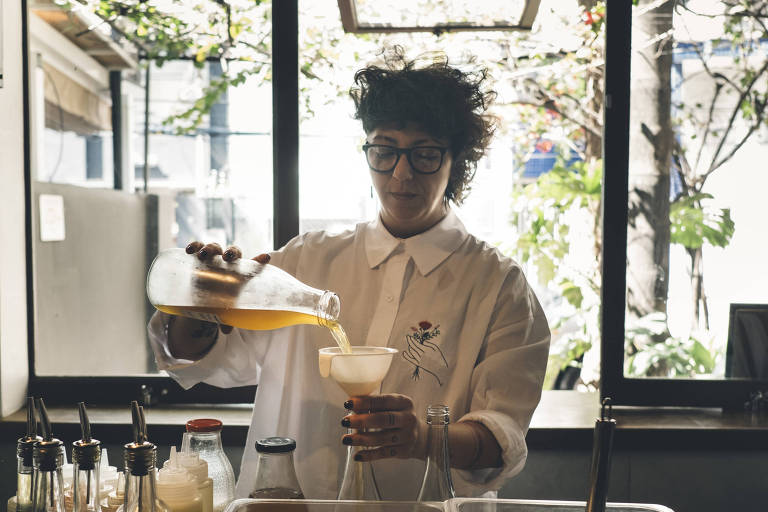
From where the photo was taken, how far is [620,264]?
94.4 inches

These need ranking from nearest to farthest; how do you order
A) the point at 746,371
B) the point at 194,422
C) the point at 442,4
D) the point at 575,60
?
the point at 194,422
the point at 442,4
the point at 746,371
the point at 575,60

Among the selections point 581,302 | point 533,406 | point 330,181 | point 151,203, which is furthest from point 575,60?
point 533,406

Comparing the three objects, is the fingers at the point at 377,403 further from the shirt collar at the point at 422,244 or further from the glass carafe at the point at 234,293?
the shirt collar at the point at 422,244

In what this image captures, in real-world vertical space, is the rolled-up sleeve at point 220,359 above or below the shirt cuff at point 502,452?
above

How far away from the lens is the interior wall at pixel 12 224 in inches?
91.0

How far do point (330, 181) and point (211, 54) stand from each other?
67 cm

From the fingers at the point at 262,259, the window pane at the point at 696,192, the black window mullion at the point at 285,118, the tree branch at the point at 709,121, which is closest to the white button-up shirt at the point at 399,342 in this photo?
the fingers at the point at 262,259

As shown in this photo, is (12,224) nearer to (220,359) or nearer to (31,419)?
(220,359)

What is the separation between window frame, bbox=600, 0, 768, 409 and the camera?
2.39m

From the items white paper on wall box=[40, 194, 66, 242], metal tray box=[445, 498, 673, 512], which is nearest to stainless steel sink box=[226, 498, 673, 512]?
metal tray box=[445, 498, 673, 512]

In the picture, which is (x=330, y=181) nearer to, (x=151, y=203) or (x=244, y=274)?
(x=151, y=203)

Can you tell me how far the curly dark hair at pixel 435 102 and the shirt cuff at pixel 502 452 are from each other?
63cm

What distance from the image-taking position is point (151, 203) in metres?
2.67

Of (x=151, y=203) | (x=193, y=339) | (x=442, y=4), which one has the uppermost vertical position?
(x=442, y=4)
